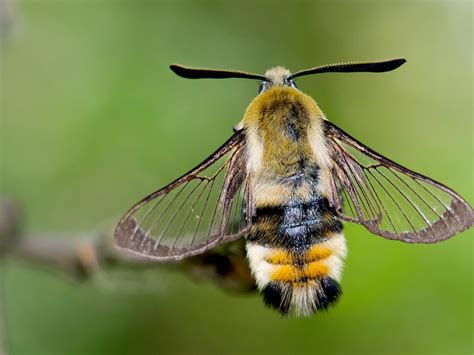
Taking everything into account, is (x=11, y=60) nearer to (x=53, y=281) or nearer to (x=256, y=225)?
(x=53, y=281)

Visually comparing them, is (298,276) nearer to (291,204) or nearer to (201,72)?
(291,204)

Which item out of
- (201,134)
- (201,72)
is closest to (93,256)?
(201,72)

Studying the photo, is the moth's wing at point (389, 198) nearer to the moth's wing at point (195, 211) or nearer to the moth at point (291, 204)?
the moth at point (291, 204)

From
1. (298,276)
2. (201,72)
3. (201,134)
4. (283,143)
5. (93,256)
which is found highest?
(201,134)

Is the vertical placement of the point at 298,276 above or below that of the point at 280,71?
below

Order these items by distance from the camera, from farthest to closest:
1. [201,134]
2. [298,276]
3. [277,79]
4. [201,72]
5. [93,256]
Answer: [201,134]
[93,256]
[277,79]
[201,72]
[298,276]

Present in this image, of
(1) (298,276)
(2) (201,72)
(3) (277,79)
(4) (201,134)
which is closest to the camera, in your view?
Answer: (1) (298,276)

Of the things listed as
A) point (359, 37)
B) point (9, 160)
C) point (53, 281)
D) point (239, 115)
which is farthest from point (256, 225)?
point (359, 37)
